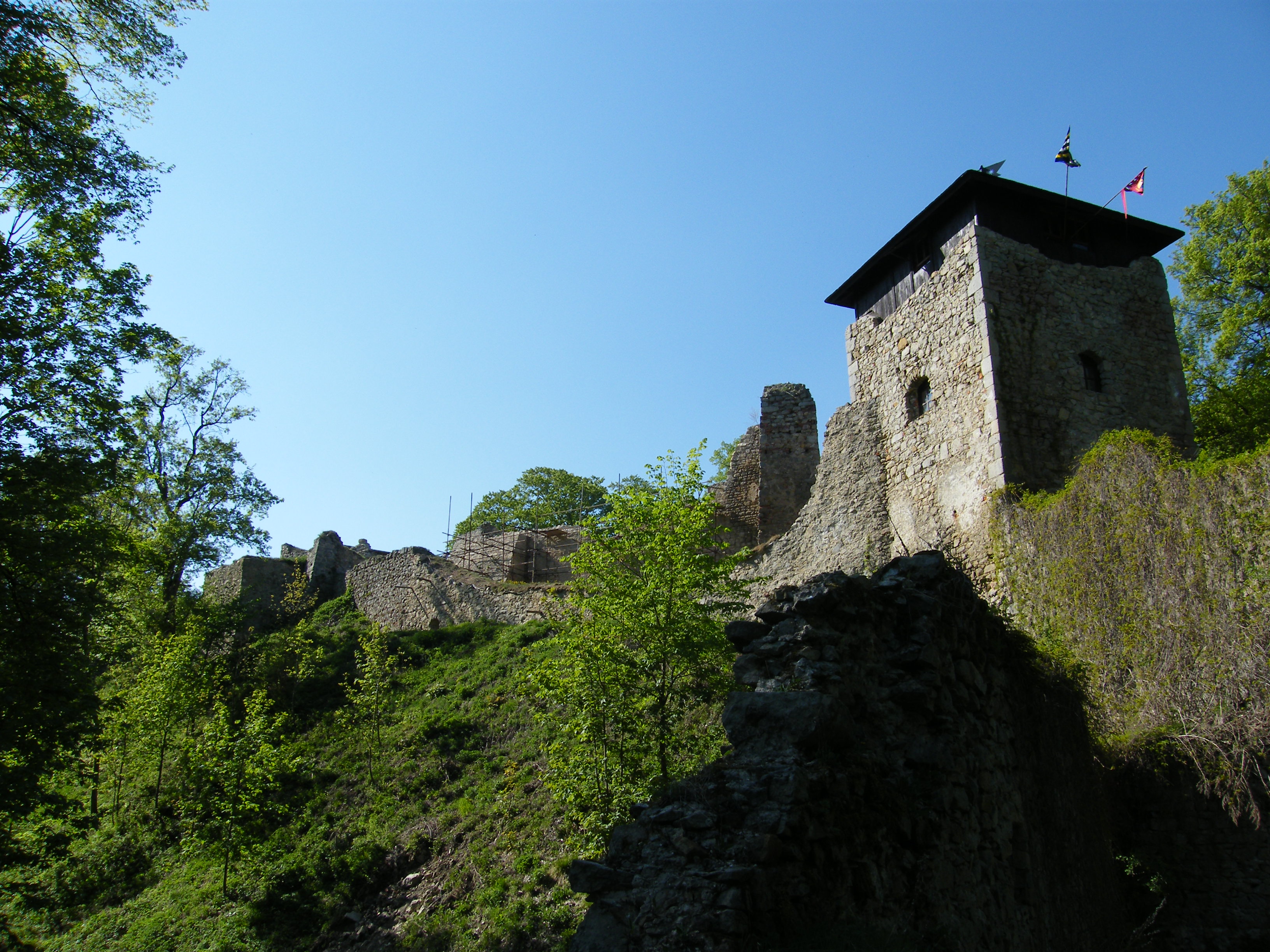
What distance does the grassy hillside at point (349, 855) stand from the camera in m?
10.6

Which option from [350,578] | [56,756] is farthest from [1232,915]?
[350,578]

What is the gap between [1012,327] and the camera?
1408 cm

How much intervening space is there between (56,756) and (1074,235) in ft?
61.3

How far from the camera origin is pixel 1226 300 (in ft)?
69.8

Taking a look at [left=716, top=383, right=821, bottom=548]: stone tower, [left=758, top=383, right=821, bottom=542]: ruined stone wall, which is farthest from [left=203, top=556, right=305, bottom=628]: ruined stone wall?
[left=758, top=383, right=821, bottom=542]: ruined stone wall

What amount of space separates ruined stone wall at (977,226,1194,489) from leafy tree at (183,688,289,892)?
13.2 metres

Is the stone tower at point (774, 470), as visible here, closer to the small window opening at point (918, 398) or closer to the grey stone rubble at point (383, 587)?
the grey stone rubble at point (383, 587)

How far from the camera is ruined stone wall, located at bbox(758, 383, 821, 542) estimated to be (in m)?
22.0

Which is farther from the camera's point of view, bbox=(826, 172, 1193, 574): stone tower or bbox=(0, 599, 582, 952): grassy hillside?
bbox=(826, 172, 1193, 574): stone tower

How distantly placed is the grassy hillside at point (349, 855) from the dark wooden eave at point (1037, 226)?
10858mm

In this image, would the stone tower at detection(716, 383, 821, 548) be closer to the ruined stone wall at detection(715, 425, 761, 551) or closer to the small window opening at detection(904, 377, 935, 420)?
the ruined stone wall at detection(715, 425, 761, 551)

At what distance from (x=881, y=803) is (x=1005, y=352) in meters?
10.6

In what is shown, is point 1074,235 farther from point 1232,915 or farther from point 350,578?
point 350,578

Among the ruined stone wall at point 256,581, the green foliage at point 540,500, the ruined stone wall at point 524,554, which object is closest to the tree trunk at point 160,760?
the ruined stone wall at point 524,554
